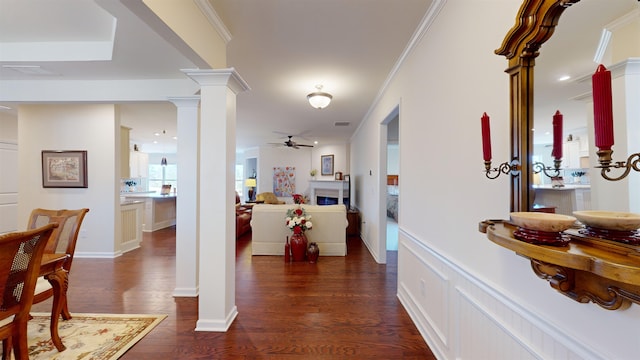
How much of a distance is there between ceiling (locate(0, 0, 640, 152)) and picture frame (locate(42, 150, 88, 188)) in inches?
53.4

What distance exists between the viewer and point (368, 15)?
1984 millimetres

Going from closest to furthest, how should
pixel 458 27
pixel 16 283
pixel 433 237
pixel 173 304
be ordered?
pixel 16 283, pixel 458 27, pixel 433 237, pixel 173 304

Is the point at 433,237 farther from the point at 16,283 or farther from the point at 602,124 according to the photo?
the point at 16,283

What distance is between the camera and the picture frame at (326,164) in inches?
329

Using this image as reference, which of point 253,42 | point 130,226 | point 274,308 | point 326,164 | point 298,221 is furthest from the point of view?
point 326,164

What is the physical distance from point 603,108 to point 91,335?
3.32m

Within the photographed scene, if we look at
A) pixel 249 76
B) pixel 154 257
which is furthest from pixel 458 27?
pixel 154 257

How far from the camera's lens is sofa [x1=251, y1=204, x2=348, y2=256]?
169 inches

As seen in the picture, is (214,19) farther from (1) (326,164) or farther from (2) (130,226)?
(1) (326,164)

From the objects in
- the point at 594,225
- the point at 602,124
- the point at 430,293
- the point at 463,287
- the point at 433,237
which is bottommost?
the point at 430,293

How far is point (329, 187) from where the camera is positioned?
7.73m

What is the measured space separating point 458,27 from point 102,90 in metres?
3.97

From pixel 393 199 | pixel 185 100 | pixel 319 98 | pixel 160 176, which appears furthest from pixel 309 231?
pixel 160 176

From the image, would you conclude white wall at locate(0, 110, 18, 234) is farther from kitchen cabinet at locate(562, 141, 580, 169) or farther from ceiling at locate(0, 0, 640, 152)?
kitchen cabinet at locate(562, 141, 580, 169)
